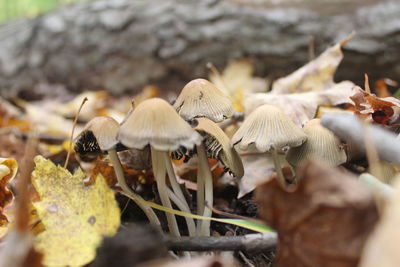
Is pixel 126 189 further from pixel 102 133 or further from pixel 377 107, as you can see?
pixel 377 107

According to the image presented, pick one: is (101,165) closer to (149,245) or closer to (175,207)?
(175,207)

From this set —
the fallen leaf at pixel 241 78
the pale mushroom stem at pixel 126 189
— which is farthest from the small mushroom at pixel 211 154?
the fallen leaf at pixel 241 78

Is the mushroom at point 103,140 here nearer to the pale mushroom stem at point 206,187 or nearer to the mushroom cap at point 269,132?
the pale mushroom stem at point 206,187

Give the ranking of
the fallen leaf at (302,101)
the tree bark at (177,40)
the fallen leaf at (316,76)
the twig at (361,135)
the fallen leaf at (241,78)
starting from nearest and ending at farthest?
1. the twig at (361,135)
2. the fallen leaf at (302,101)
3. the fallen leaf at (316,76)
4. the tree bark at (177,40)
5. the fallen leaf at (241,78)

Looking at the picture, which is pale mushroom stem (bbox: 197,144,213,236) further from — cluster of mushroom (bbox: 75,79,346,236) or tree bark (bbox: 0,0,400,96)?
tree bark (bbox: 0,0,400,96)

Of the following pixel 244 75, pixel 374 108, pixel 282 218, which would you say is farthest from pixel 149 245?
pixel 244 75

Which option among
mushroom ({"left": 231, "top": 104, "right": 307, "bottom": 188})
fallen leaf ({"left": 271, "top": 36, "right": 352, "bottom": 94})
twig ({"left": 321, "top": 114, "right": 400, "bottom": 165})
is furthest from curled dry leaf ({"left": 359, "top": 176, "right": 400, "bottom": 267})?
fallen leaf ({"left": 271, "top": 36, "right": 352, "bottom": 94})

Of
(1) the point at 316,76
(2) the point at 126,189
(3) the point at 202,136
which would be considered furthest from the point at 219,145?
(1) the point at 316,76
